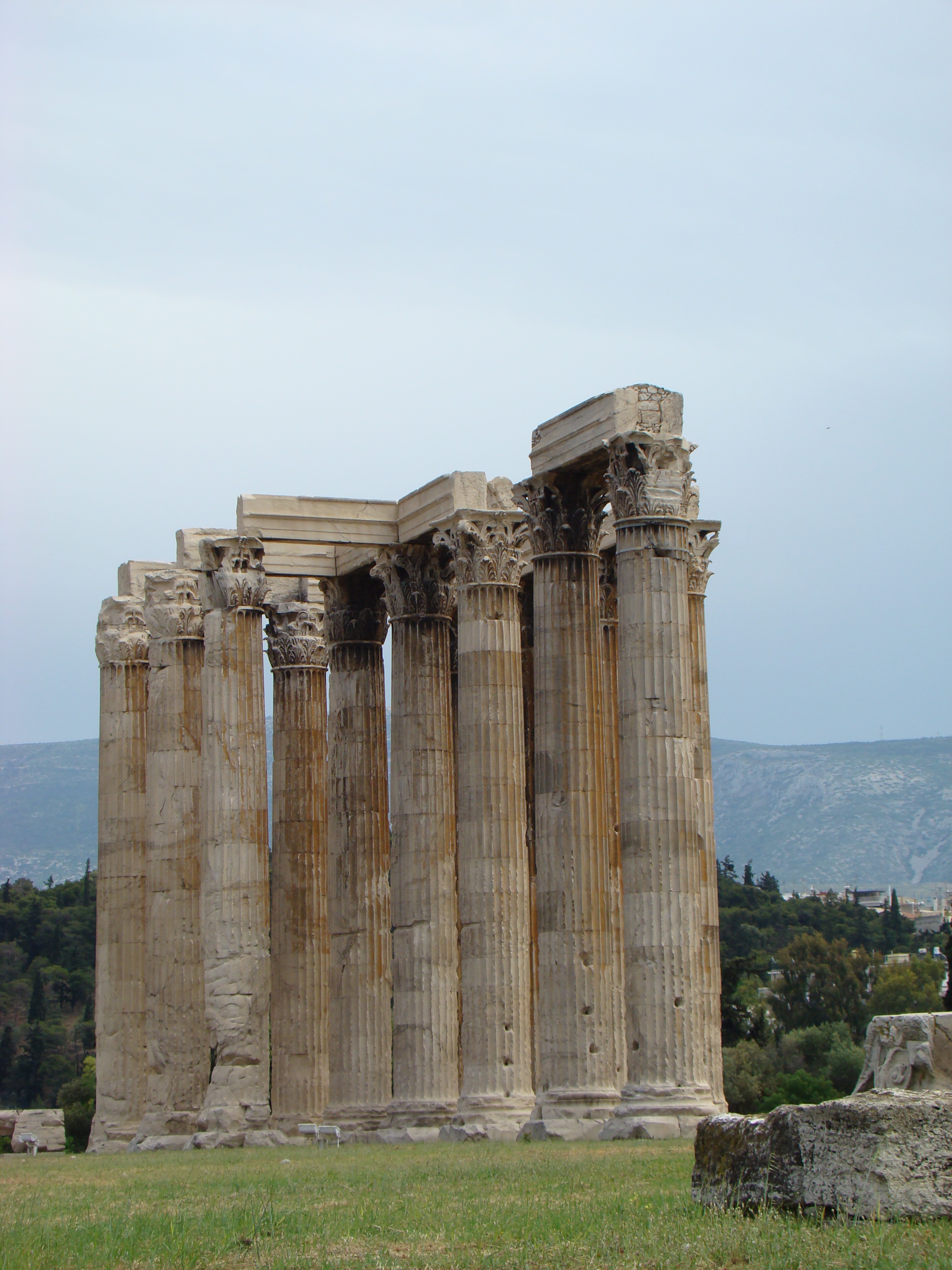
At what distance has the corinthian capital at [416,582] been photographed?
52.3 metres

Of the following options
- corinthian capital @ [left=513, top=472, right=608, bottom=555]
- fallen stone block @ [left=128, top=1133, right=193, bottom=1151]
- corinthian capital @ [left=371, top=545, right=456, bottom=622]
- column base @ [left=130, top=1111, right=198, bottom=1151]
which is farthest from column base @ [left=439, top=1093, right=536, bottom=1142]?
corinthian capital @ [left=371, top=545, right=456, bottom=622]

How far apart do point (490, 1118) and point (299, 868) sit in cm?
1309

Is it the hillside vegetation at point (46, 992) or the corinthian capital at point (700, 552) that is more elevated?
the corinthian capital at point (700, 552)

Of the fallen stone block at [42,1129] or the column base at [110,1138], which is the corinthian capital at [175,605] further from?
the fallen stone block at [42,1129]

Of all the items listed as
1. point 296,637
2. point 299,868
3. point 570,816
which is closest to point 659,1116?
point 570,816

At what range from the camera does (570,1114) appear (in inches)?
1670

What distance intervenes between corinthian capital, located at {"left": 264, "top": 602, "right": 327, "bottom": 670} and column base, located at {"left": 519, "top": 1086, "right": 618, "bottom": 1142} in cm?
1820

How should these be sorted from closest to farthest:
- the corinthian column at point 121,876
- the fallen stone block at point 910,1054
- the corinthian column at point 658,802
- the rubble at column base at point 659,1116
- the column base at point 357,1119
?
the fallen stone block at point 910,1054
the rubble at column base at point 659,1116
the corinthian column at point 658,802
the column base at point 357,1119
the corinthian column at point 121,876

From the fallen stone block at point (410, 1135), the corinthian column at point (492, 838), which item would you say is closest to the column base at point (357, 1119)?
the fallen stone block at point (410, 1135)

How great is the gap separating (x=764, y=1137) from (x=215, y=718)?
107 feet

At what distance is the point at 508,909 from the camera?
152 ft

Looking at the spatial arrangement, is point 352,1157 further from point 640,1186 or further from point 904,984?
point 904,984

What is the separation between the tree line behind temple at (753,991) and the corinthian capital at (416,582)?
60.4ft

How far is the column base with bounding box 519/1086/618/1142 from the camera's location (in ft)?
136
